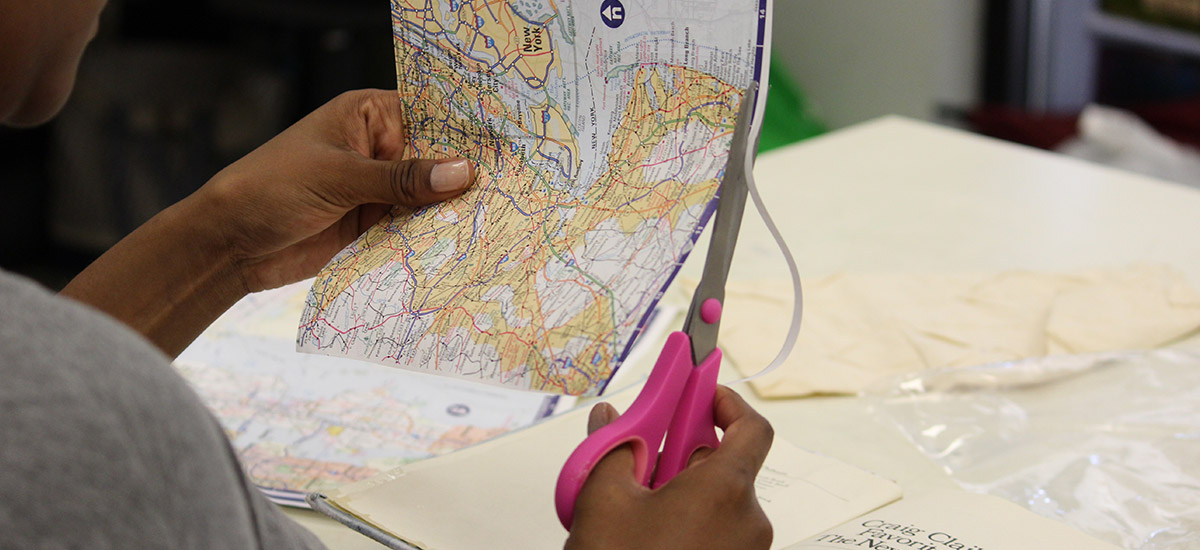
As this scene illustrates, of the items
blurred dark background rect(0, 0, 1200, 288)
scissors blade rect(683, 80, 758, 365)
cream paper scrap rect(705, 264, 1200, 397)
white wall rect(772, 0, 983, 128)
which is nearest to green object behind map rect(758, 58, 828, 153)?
blurred dark background rect(0, 0, 1200, 288)

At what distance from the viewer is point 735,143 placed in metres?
0.56

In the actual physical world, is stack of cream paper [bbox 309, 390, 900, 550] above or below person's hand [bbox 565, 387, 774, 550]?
below

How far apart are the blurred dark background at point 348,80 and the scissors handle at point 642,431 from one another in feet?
6.26

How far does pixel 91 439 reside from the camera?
0.30 m

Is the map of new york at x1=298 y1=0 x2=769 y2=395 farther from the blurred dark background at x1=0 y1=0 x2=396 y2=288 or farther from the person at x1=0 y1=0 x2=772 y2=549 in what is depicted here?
the blurred dark background at x1=0 y1=0 x2=396 y2=288

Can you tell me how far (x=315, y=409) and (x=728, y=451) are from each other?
43 cm

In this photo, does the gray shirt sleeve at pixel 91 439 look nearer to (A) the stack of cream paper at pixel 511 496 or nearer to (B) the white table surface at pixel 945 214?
(A) the stack of cream paper at pixel 511 496

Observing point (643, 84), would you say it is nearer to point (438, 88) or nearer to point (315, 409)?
point (438, 88)

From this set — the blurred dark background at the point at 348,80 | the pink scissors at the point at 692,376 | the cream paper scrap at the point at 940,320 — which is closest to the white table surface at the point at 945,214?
the cream paper scrap at the point at 940,320

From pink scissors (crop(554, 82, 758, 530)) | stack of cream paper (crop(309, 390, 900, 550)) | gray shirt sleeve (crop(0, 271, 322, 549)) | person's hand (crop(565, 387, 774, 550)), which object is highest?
gray shirt sleeve (crop(0, 271, 322, 549))

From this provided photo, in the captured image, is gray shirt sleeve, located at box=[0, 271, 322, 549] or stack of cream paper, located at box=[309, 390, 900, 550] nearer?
gray shirt sleeve, located at box=[0, 271, 322, 549]

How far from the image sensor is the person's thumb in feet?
2.22

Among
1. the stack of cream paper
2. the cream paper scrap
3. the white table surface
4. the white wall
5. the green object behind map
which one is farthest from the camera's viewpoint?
the white wall

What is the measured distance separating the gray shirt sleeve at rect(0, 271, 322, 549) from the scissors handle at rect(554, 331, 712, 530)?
0.22m
